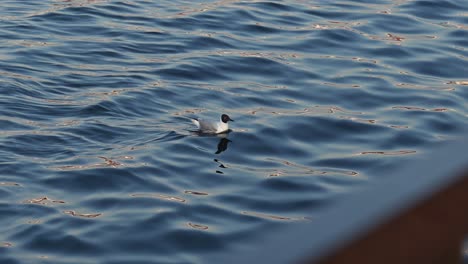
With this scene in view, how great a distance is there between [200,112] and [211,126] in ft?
3.80

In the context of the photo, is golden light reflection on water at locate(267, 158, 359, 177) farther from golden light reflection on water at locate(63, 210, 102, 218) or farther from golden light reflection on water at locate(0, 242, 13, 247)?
golden light reflection on water at locate(0, 242, 13, 247)

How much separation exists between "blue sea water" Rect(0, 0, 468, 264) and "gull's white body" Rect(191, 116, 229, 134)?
13 centimetres

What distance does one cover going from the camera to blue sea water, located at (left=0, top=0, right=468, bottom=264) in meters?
8.88

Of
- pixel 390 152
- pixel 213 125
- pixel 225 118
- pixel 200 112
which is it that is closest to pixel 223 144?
pixel 225 118

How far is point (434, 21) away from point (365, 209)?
1536 cm

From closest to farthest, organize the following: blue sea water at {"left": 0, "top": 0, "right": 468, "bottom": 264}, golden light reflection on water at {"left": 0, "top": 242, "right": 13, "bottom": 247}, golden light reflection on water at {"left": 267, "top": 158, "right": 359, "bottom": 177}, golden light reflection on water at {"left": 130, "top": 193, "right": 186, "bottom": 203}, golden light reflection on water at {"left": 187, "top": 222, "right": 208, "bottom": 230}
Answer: golden light reflection on water at {"left": 0, "top": 242, "right": 13, "bottom": 247}, golden light reflection on water at {"left": 187, "top": 222, "right": 208, "bottom": 230}, blue sea water at {"left": 0, "top": 0, "right": 468, "bottom": 264}, golden light reflection on water at {"left": 130, "top": 193, "right": 186, "bottom": 203}, golden light reflection on water at {"left": 267, "top": 158, "right": 359, "bottom": 177}

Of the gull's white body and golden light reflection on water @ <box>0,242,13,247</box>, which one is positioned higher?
the gull's white body

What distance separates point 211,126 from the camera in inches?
435

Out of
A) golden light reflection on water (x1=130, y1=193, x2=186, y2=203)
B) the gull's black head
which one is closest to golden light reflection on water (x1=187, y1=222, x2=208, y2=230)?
golden light reflection on water (x1=130, y1=193, x2=186, y2=203)

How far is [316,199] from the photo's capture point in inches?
380

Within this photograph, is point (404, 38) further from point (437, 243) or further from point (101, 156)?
point (437, 243)

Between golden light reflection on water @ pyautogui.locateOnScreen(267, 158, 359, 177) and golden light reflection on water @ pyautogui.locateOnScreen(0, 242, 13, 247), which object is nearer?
golden light reflection on water @ pyautogui.locateOnScreen(0, 242, 13, 247)

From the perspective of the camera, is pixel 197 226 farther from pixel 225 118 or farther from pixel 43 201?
pixel 225 118

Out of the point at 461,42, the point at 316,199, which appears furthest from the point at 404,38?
the point at 316,199
